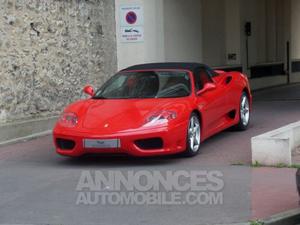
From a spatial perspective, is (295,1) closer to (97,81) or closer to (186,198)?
(97,81)

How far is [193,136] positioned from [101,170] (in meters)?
1.49

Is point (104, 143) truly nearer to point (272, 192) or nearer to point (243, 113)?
point (272, 192)

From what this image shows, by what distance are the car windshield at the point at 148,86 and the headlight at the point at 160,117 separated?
0.77 metres

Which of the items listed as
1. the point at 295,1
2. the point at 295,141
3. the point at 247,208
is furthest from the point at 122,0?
the point at 295,1

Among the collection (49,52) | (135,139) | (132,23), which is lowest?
(135,139)

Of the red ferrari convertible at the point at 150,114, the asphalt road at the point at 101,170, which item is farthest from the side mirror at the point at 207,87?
the asphalt road at the point at 101,170

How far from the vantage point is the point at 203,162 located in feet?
28.8

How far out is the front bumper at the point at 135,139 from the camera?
8.45 m

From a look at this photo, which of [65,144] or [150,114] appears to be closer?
[150,114]

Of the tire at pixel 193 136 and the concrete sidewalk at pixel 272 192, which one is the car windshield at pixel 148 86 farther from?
the concrete sidewalk at pixel 272 192

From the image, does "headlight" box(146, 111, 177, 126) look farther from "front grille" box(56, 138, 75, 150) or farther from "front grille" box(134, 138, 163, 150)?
"front grille" box(56, 138, 75, 150)

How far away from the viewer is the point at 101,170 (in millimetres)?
8461

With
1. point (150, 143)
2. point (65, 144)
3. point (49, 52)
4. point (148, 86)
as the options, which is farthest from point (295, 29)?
point (65, 144)

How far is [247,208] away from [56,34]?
716 cm
